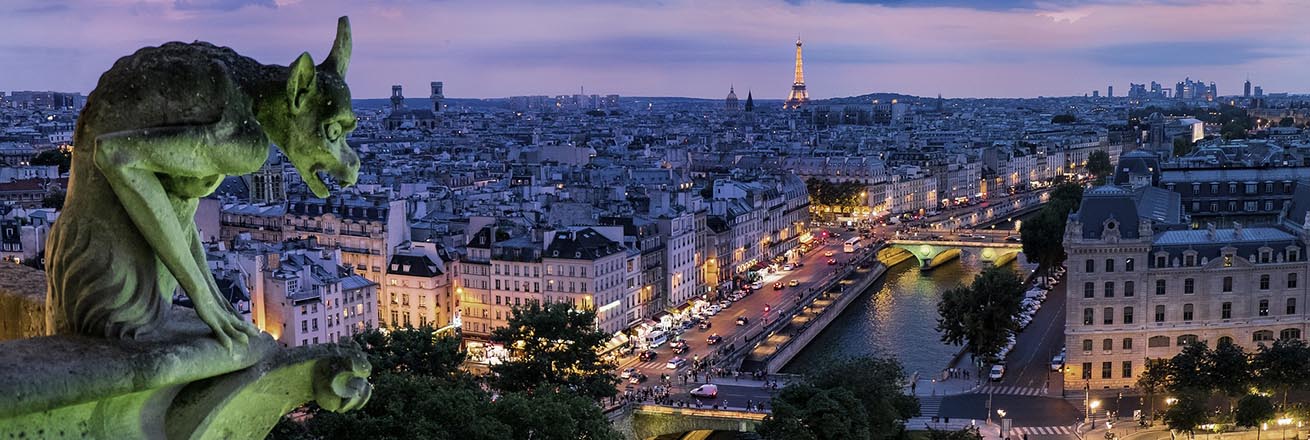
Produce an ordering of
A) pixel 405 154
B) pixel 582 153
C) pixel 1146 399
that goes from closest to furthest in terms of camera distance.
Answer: pixel 1146 399 → pixel 582 153 → pixel 405 154

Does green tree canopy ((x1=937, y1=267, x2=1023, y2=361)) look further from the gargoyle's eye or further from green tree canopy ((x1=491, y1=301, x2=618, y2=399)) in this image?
the gargoyle's eye

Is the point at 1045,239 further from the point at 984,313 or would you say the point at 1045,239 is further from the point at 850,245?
the point at 984,313

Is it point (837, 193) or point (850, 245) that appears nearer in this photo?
point (850, 245)

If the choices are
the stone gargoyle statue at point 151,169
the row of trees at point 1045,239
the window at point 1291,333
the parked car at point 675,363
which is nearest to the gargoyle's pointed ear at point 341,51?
the stone gargoyle statue at point 151,169

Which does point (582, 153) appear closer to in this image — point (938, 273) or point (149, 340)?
point (938, 273)

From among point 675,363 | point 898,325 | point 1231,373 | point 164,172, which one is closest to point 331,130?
point 164,172

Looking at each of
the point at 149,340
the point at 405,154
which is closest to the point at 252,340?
the point at 149,340

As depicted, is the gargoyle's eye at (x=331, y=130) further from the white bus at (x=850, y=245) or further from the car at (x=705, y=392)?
the white bus at (x=850, y=245)

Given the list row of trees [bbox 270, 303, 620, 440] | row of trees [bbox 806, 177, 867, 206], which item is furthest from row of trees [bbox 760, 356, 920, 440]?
row of trees [bbox 806, 177, 867, 206]
